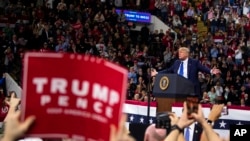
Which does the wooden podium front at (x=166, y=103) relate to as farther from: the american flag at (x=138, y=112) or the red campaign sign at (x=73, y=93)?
the red campaign sign at (x=73, y=93)

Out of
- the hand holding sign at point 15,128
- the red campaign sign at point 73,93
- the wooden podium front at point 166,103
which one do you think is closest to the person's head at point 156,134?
the red campaign sign at point 73,93

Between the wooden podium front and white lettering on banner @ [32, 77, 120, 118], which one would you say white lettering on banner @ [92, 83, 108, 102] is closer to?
white lettering on banner @ [32, 77, 120, 118]

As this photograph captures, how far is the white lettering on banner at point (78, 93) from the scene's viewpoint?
9.46 feet

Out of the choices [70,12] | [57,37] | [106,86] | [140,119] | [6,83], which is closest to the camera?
[106,86]

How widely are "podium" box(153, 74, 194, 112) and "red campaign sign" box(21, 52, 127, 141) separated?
481cm

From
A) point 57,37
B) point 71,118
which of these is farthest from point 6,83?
point 71,118

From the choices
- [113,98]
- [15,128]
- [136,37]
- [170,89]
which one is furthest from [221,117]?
[136,37]

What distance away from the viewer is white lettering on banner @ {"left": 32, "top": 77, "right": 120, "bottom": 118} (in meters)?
2.88

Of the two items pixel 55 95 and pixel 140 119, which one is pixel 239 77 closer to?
pixel 140 119

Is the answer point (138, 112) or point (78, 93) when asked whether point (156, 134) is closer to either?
point (78, 93)

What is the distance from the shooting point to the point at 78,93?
2.91 metres

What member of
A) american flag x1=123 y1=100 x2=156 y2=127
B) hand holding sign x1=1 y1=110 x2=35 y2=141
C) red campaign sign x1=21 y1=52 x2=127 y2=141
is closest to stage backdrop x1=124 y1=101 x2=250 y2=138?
american flag x1=123 y1=100 x2=156 y2=127

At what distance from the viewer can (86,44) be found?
1828 centimetres

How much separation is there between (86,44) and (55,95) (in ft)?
50.6
